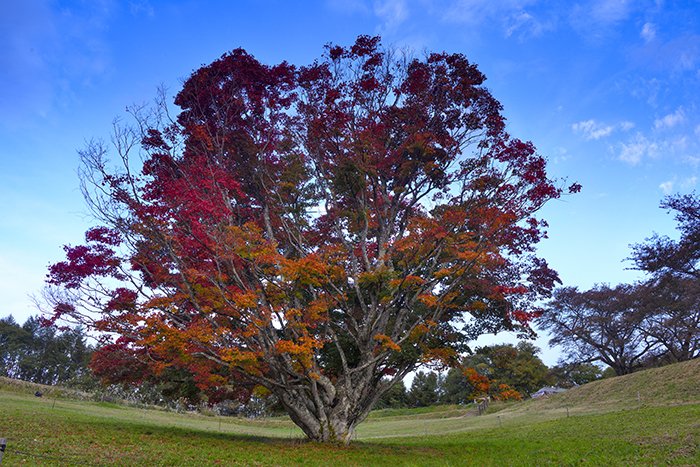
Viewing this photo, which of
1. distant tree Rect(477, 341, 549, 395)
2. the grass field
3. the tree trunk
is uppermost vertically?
distant tree Rect(477, 341, 549, 395)

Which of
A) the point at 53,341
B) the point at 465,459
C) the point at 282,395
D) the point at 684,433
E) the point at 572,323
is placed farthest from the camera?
the point at 53,341

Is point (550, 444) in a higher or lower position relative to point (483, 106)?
lower

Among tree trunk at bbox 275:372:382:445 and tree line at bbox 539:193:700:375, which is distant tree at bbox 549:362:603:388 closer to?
tree line at bbox 539:193:700:375

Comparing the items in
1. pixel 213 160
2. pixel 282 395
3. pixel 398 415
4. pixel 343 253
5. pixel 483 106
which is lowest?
A: pixel 398 415

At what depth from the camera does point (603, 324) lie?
41344 mm

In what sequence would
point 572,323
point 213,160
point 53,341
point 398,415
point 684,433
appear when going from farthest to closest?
1. point 53,341
2. point 398,415
3. point 572,323
4. point 213,160
5. point 684,433

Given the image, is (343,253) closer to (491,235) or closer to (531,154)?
(491,235)

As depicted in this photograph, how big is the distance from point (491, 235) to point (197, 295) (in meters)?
9.93

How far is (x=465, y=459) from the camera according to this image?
12.6 metres

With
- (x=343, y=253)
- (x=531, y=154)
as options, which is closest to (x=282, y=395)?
(x=343, y=253)

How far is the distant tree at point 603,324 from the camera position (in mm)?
40719

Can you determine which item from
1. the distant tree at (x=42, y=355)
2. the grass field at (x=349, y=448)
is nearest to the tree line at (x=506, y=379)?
the grass field at (x=349, y=448)

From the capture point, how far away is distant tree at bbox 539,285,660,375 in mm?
40719

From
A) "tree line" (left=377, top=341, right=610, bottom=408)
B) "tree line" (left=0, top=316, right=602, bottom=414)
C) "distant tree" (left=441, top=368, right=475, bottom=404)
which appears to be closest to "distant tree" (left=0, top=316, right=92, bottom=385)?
"tree line" (left=0, top=316, right=602, bottom=414)
